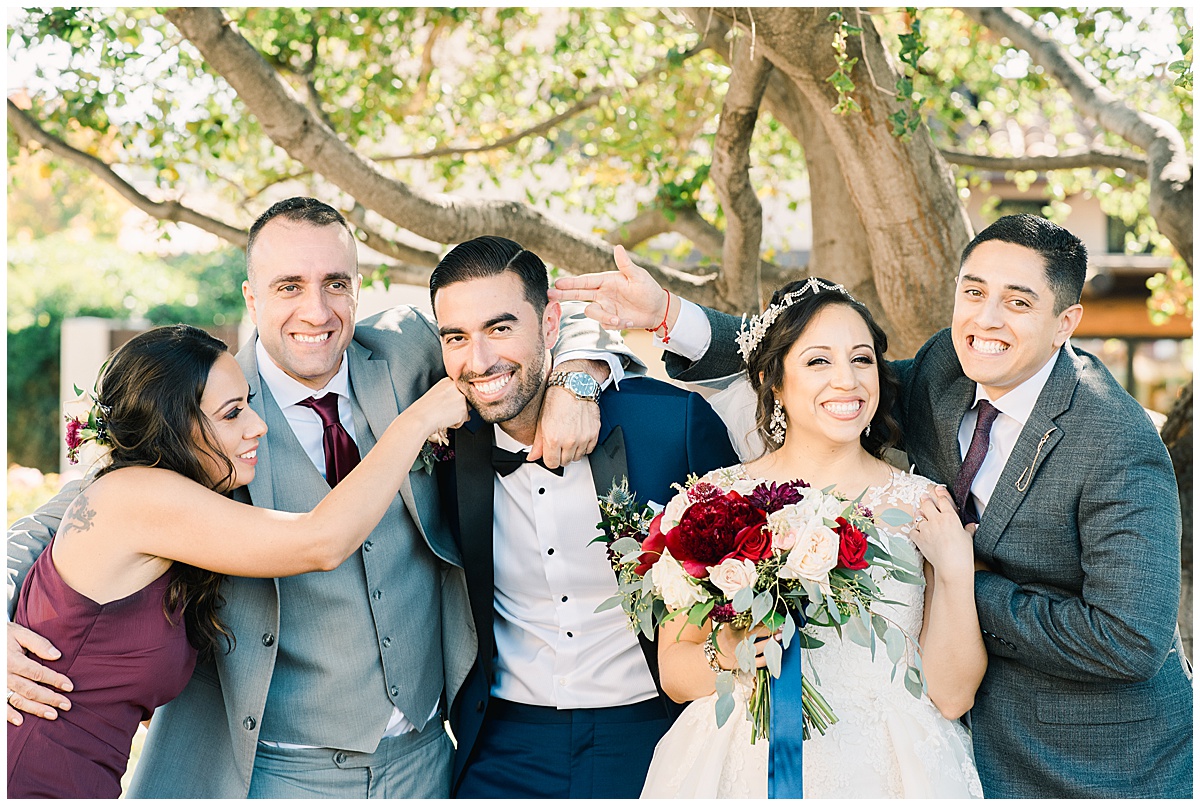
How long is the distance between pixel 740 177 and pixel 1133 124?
1893 mm

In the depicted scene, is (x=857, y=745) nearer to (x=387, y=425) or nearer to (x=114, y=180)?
(x=387, y=425)

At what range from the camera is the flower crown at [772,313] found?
332cm

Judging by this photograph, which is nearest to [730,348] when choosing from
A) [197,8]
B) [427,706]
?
[427,706]

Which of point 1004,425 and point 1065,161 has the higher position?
point 1065,161

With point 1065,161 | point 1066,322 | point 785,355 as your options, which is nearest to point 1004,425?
point 1066,322

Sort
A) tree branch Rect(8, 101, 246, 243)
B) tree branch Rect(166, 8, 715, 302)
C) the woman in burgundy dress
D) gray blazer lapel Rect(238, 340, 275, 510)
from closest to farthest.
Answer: the woman in burgundy dress
gray blazer lapel Rect(238, 340, 275, 510)
tree branch Rect(166, 8, 715, 302)
tree branch Rect(8, 101, 246, 243)

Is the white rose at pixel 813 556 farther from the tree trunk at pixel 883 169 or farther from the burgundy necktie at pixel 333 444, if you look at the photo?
the tree trunk at pixel 883 169

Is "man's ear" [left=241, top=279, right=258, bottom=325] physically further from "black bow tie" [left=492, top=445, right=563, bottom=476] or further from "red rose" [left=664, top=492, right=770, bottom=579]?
"red rose" [left=664, top=492, right=770, bottom=579]

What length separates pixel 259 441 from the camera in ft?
10.5

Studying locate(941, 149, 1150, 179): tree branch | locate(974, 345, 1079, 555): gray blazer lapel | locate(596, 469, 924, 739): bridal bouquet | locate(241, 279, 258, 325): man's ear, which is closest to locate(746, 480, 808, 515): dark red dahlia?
locate(596, 469, 924, 739): bridal bouquet

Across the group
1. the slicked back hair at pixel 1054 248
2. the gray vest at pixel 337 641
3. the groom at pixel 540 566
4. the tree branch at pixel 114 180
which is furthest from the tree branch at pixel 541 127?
the slicked back hair at pixel 1054 248

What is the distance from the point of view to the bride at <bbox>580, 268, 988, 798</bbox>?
2947 millimetres

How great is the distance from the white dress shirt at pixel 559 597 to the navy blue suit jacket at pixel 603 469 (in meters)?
0.08

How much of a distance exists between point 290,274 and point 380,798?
5.31 feet
